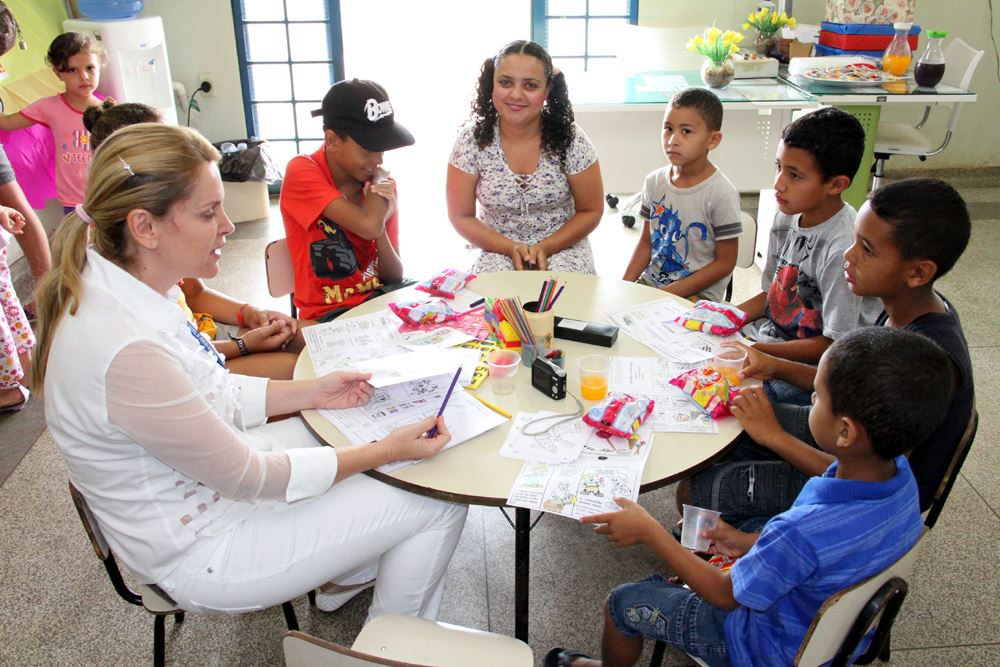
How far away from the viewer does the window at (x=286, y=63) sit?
217 inches

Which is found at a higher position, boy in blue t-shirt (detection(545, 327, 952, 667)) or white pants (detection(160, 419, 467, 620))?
boy in blue t-shirt (detection(545, 327, 952, 667))

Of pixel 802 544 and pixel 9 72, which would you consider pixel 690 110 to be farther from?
pixel 9 72

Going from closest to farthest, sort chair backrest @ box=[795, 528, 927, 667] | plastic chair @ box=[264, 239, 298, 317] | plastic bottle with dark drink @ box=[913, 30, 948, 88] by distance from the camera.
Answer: chair backrest @ box=[795, 528, 927, 667] → plastic chair @ box=[264, 239, 298, 317] → plastic bottle with dark drink @ box=[913, 30, 948, 88]

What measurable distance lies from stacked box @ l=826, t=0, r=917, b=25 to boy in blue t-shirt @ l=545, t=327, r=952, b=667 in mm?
4132

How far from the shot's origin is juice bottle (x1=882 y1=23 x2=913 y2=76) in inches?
174

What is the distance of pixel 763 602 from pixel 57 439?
136cm

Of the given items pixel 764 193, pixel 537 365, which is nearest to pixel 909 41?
pixel 764 193

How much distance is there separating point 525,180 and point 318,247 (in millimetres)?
826

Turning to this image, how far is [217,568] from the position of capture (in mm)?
1575

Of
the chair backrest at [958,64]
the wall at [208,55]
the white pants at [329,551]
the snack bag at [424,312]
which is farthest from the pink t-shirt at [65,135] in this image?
the chair backrest at [958,64]

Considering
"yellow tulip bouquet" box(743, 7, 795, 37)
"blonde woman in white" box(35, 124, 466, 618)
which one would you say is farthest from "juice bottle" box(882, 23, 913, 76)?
"blonde woman in white" box(35, 124, 466, 618)

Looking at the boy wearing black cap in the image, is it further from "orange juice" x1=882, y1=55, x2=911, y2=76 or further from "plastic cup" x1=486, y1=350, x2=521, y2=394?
"orange juice" x1=882, y1=55, x2=911, y2=76

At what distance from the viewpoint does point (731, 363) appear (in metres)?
1.95

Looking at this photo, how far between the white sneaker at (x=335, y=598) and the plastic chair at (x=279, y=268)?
106 centimetres
